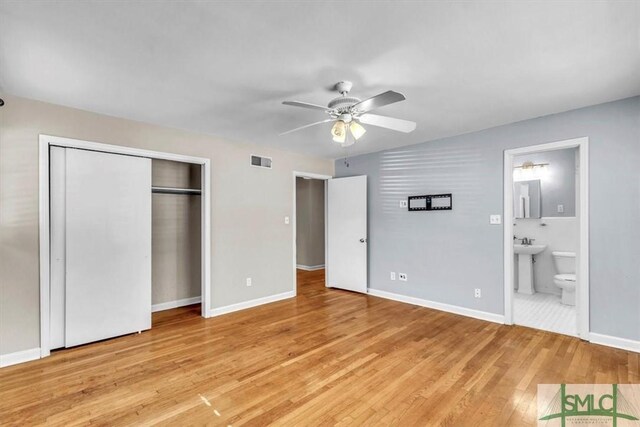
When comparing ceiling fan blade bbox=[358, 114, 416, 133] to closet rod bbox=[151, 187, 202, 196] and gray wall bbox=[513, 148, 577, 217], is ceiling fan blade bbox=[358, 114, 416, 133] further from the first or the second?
gray wall bbox=[513, 148, 577, 217]

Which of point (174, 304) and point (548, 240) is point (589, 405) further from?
point (174, 304)

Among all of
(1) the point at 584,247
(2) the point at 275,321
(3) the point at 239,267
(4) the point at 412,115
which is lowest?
(2) the point at 275,321

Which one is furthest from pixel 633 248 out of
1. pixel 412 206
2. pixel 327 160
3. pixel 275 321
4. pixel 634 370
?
pixel 327 160

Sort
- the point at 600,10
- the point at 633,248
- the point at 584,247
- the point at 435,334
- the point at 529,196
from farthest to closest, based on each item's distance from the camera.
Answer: the point at 529,196 → the point at 435,334 → the point at 584,247 → the point at 633,248 → the point at 600,10

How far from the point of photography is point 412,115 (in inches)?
130

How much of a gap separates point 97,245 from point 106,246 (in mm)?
80

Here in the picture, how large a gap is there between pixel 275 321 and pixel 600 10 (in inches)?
153

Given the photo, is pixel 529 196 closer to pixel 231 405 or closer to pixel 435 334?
pixel 435 334

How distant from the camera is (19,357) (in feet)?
8.88

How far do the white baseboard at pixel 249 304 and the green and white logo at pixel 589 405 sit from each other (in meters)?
3.39

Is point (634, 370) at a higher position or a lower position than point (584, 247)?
lower

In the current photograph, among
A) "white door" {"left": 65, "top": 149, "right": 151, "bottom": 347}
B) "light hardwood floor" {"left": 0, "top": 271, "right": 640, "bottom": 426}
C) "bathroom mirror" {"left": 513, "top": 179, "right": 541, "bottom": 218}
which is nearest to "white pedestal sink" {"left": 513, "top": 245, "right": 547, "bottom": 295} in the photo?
"bathroom mirror" {"left": 513, "top": 179, "right": 541, "bottom": 218}

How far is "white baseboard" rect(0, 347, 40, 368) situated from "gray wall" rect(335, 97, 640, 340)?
4203mm

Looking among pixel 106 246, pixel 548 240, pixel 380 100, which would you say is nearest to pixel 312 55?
pixel 380 100
